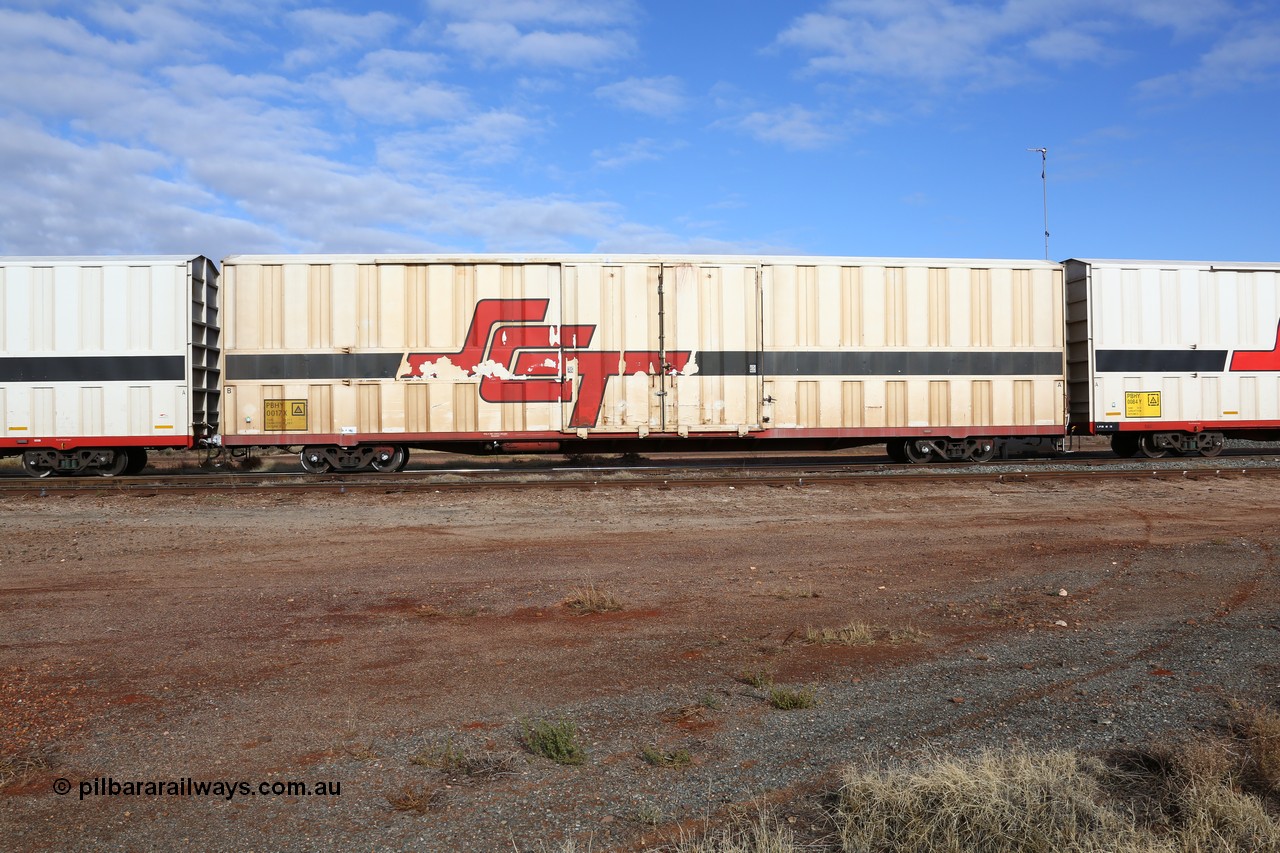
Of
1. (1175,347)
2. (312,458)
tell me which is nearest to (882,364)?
A: (1175,347)

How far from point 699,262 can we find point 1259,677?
38.5 feet

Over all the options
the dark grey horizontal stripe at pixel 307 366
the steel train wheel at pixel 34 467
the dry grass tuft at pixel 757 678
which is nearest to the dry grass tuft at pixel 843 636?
the dry grass tuft at pixel 757 678

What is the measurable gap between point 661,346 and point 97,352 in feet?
33.2

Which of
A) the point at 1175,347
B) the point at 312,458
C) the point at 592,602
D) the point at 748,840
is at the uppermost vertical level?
the point at 1175,347

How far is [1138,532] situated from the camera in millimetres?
9812

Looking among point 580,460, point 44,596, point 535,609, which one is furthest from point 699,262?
point 44,596

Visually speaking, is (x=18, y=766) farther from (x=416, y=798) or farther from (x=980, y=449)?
(x=980, y=449)

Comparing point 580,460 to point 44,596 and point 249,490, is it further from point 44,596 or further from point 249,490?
point 44,596

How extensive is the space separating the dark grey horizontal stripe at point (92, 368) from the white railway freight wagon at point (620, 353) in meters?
0.95

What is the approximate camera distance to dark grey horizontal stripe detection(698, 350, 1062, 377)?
15398 mm

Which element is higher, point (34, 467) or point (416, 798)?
point (34, 467)

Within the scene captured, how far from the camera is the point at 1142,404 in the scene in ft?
53.6

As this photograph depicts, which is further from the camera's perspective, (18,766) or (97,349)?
(97,349)

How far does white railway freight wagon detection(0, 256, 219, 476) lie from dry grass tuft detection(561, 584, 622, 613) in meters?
10.7
